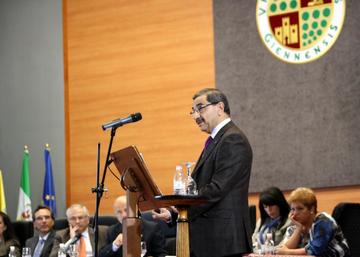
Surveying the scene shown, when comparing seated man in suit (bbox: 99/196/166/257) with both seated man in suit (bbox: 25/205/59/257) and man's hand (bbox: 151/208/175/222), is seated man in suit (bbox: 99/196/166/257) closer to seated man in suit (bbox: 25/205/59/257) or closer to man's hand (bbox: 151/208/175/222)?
seated man in suit (bbox: 25/205/59/257)

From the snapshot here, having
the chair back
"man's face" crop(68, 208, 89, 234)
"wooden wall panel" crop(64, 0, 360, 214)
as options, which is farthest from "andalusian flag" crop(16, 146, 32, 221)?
the chair back

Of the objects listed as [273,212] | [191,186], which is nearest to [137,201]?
[191,186]

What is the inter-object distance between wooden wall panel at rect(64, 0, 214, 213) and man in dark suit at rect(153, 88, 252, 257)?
171 inches

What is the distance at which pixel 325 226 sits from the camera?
15.4ft

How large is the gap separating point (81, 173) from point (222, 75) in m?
2.35

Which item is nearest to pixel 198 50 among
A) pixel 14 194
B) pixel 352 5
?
pixel 352 5

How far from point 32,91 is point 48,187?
1421 millimetres

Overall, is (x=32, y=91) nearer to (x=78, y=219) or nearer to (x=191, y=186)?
(x=78, y=219)

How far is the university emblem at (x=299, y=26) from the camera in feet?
24.5

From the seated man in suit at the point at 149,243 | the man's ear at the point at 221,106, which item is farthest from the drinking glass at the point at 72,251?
the man's ear at the point at 221,106

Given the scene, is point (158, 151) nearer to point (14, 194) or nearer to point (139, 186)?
point (14, 194)

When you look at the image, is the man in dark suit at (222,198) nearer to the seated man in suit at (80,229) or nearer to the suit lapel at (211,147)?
the suit lapel at (211,147)

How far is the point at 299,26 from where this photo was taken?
302 inches

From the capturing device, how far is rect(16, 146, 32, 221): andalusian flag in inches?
357
